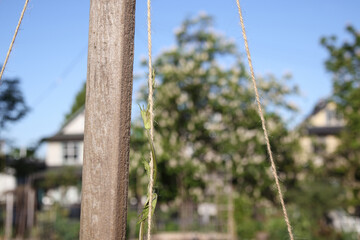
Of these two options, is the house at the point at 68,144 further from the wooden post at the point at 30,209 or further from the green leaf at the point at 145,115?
the green leaf at the point at 145,115

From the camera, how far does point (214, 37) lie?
18.5 meters

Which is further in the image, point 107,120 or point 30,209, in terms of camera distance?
point 30,209

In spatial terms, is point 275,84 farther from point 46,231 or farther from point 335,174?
point 46,231

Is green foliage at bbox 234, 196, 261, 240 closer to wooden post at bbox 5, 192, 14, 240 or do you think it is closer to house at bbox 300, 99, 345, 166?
wooden post at bbox 5, 192, 14, 240

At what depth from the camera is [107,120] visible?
1417 mm

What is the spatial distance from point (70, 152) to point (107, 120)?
85.6 feet

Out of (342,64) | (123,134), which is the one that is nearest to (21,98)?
(123,134)

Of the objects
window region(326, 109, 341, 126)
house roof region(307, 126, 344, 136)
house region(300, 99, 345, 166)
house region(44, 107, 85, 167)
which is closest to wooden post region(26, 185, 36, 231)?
house region(44, 107, 85, 167)

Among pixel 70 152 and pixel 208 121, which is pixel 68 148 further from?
pixel 208 121

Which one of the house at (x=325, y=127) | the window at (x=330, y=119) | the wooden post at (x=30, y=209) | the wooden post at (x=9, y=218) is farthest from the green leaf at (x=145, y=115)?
the window at (x=330, y=119)

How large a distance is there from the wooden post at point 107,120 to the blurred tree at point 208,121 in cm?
1586

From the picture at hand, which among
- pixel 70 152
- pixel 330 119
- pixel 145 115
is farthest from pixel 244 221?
pixel 145 115

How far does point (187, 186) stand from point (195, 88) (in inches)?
170

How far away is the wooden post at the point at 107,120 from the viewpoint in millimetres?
1376
